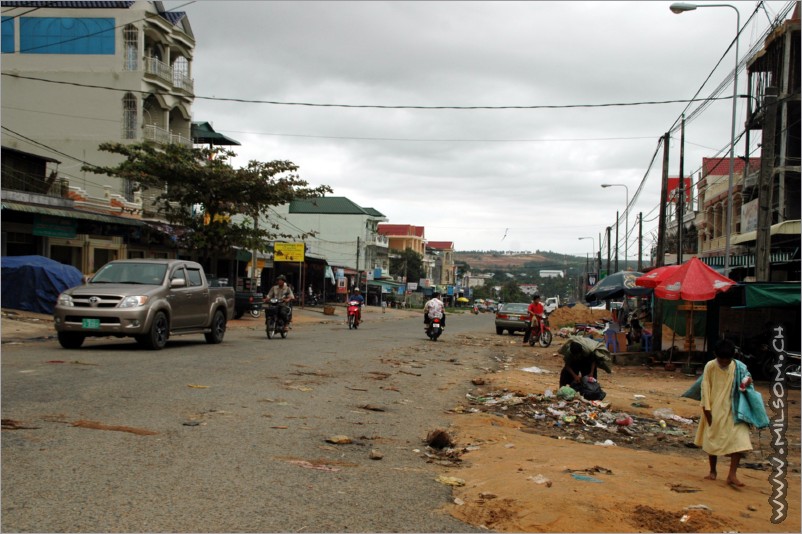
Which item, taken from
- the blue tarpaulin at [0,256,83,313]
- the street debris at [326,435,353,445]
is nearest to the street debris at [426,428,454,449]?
the street debris at [326,435,353,445]

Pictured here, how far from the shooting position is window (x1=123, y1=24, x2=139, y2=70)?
136 ft

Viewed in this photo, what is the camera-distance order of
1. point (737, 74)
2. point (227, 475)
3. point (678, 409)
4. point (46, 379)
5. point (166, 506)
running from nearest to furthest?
point (166, 506), point (227, 475), point (46, 379), point (678, 409), point (737, 74)

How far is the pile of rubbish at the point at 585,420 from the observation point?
9359 mm

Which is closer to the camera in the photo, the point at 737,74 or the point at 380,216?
the point at 737,74

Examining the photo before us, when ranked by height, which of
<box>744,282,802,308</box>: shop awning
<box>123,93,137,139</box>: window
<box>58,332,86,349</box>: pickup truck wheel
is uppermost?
<box>123,93,137,139</box>: window

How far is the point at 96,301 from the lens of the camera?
46.6 feet

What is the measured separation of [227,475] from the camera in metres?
5.75

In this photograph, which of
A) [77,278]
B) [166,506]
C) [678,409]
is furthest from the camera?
[77,278]

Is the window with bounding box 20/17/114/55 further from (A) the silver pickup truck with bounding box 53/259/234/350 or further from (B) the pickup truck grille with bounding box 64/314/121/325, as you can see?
(B) the pickup truck grille with bounding box 64/314/121/325

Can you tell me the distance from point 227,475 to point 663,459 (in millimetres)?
4836

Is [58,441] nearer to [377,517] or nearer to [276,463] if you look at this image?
[276,463]

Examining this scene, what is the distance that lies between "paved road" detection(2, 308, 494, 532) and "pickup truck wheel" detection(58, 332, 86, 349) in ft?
3.32

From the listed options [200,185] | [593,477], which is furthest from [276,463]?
[200,185]

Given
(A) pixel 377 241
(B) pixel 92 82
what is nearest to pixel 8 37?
(B) pixel 92 82
